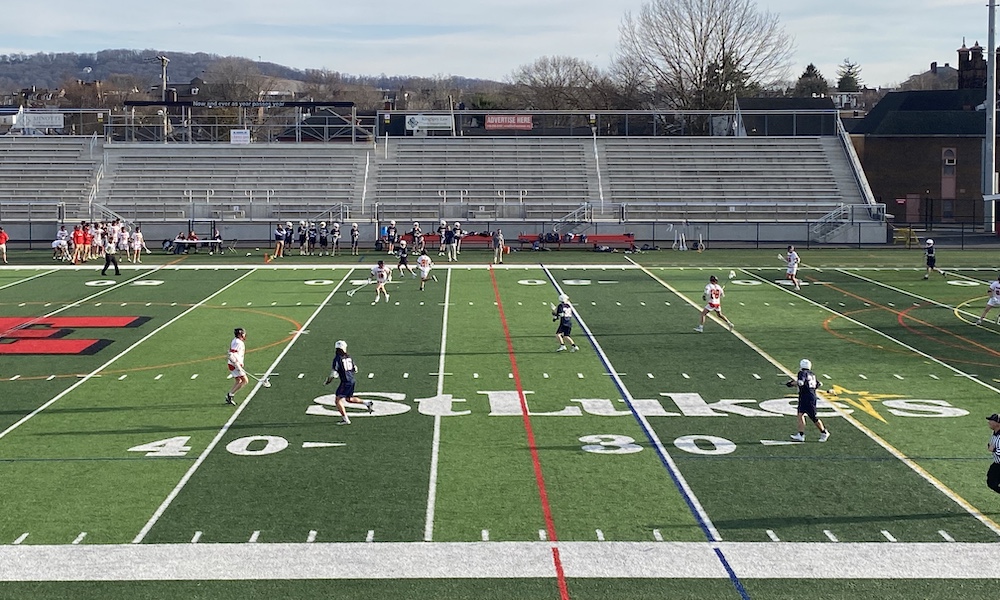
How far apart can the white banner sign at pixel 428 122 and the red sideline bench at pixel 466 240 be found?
15730mm

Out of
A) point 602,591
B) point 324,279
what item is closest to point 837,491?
point 602,591

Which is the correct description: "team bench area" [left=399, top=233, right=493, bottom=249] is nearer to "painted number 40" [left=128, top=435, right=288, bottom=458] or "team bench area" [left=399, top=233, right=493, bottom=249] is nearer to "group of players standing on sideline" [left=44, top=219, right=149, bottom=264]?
"group of players standing on sideline" [left=44, top=219, right=149, bottom=264]

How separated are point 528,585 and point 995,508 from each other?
19.9 ft

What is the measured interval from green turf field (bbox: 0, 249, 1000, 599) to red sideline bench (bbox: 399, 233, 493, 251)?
18.5 meters

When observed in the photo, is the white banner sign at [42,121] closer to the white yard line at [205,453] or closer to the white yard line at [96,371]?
the white yard line at [96,371]

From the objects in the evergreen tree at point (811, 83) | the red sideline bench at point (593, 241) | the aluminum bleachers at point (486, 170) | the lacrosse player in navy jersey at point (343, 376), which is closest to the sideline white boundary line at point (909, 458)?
the lacrosse player in navy jersey at point (343, 376)

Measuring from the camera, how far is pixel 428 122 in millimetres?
63844

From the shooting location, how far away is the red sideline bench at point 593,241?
4909 cm

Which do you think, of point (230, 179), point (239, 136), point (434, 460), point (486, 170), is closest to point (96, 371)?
point (434, 460)

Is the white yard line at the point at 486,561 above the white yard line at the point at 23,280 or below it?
below

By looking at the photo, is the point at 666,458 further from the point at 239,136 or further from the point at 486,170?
the point at 239,136

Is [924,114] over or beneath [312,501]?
over

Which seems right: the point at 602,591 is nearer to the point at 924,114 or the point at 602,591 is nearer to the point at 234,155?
the point at 234,155

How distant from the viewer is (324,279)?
120ft
